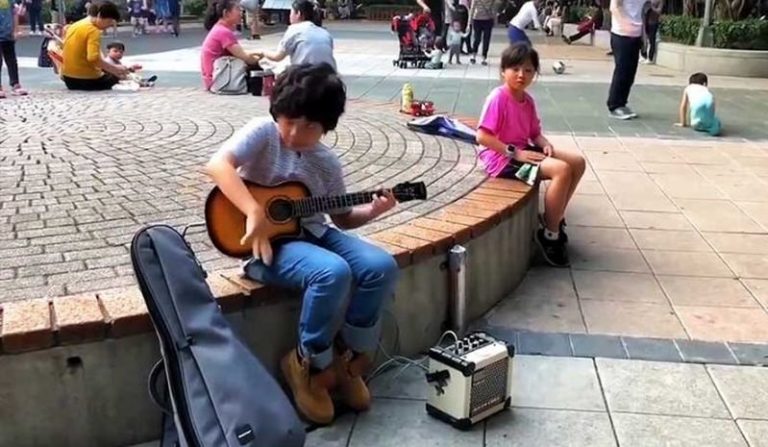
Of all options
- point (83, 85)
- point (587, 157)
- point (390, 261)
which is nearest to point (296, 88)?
point (390, 261)

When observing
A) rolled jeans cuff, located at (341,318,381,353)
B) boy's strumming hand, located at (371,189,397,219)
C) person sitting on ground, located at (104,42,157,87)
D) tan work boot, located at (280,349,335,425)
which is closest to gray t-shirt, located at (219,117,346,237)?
boy's strumming hand, located at (371,189,397,219)

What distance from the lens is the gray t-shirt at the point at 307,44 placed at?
7.51 metres

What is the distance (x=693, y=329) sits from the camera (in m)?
3.54

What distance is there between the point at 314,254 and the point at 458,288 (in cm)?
89

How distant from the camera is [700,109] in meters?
7.79

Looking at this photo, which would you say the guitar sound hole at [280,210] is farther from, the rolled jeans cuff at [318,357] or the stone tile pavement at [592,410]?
the stone tile pavement at [592,410]

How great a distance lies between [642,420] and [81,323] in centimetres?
187

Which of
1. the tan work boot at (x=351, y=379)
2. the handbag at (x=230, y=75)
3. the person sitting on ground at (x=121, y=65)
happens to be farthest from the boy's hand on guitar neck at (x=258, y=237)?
the person sitting on ground at (x=121, y=65)

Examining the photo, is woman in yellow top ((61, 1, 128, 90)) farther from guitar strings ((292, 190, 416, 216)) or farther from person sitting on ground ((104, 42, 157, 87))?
guitar strings ((292, 190, 416, 216))

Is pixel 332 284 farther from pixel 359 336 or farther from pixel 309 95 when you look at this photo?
pixel 309 95

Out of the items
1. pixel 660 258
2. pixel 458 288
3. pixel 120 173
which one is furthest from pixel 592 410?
pixel 120 173

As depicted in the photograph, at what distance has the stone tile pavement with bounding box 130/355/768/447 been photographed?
2.65 meters

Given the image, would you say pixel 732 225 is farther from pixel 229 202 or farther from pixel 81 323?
pixel 81 323

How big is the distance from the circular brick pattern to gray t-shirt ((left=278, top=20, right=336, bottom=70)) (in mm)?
598
